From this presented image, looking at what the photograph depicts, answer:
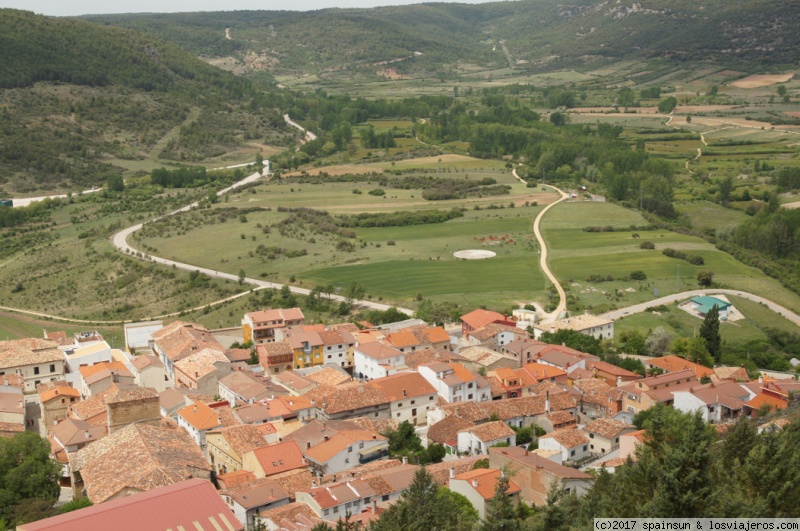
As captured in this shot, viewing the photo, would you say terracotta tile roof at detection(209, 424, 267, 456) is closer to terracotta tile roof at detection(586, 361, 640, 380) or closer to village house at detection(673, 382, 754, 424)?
village house at detection(673, 382, 754, 424)

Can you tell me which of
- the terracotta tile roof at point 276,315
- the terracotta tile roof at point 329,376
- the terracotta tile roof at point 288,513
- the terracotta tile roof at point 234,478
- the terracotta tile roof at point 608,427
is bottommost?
the terracotta tile roof at point 329,376

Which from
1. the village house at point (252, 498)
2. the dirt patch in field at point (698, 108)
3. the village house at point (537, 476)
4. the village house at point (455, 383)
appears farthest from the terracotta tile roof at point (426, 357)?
the dirt patch in field at point (698, 108)

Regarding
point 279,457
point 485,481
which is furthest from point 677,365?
point 279,457

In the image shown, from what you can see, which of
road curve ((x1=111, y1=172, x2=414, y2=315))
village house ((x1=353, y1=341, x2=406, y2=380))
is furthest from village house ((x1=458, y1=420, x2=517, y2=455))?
road curve ((x1=111, y1=172, x2=414, y2=315))

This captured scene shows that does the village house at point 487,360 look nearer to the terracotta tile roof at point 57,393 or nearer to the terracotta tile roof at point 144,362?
the terracotta tile roof at point 144,362

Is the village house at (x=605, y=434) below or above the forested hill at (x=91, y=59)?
below

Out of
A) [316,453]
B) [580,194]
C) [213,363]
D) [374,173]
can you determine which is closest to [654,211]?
[580,194]

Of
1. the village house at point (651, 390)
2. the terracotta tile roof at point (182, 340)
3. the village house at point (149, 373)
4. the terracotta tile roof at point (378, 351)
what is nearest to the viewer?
the village house at point (651, 390)
